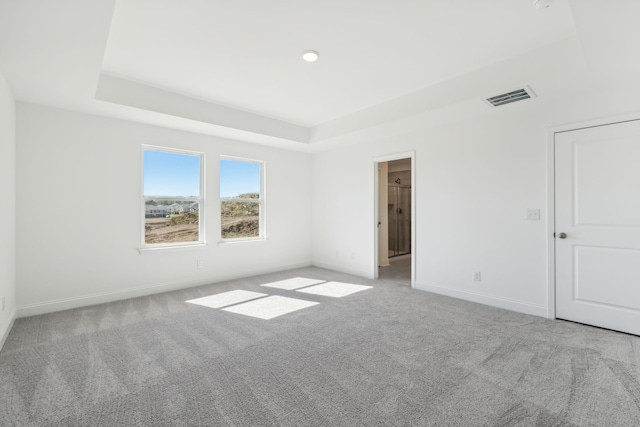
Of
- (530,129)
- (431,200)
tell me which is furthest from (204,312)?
(530,129)

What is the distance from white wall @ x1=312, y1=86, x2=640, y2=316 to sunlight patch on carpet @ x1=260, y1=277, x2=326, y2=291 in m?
1.07

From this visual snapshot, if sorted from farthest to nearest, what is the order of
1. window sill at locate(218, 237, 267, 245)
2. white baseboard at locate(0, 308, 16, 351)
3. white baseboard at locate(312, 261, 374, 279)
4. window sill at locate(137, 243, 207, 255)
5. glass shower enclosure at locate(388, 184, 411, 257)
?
glass shower enclosure at locate(388, 184, 411, 257), white baseboard at locate(312, 261, 374, 279), window sill at locate(218, 237, 267, 245), window sill at locate(137, 243, 207, 255), white baseboard at locate(0, 308, 16, 351)

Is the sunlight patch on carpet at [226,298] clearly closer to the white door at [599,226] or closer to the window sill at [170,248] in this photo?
the window sill at [170,248]

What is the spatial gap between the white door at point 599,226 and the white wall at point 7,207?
5.53 m

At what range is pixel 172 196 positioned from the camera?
449 cm

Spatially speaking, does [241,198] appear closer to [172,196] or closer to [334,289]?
[172,196]

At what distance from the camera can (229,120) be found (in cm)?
430

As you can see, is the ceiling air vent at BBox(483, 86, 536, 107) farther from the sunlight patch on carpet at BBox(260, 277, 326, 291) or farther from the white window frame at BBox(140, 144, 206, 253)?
the white window frame at BBox(140, 144, 206, 253)

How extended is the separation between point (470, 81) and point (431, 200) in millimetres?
1702

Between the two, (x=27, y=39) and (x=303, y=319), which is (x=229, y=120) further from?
(x=303, y=319)

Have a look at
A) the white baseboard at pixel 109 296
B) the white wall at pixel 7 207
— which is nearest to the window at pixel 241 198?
the white baseboard at pixel 109 296

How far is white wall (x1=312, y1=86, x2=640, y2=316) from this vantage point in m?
3.33

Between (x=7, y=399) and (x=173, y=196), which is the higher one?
(x=173, y=196)

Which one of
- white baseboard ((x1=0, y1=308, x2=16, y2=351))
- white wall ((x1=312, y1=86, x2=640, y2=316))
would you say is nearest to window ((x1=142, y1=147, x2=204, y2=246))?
white baseboard ((x1=0, y1=308, x2=16, y2=351))
